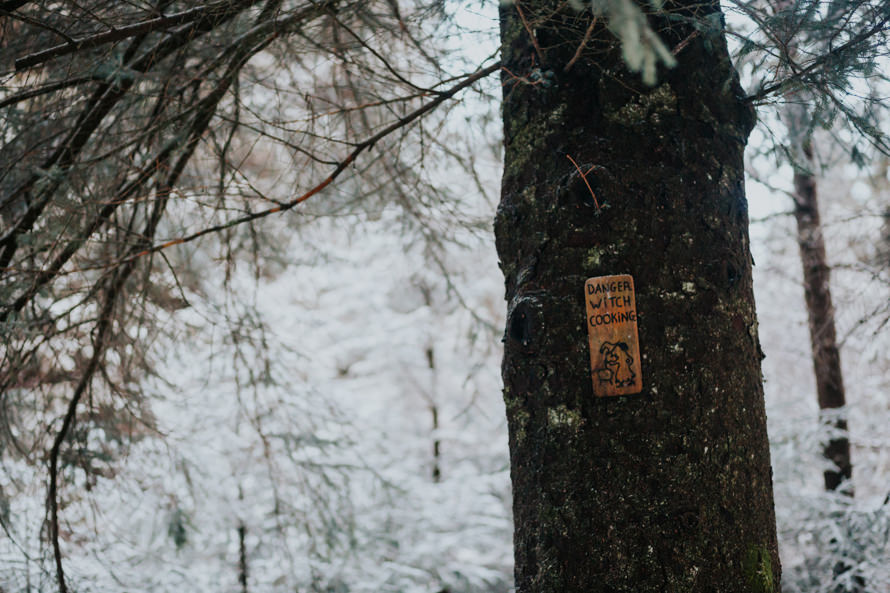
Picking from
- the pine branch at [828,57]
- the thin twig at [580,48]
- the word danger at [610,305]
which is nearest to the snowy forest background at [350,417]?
the word danger at [610,305]

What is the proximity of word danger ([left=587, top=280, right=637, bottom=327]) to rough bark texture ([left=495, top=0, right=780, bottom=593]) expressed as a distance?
0.02 m

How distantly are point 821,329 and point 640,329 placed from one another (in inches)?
168

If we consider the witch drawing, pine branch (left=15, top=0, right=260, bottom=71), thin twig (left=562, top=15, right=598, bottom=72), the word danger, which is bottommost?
the witch drawing

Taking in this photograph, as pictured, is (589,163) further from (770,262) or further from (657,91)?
(770,262)

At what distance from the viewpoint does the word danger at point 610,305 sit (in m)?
1.44

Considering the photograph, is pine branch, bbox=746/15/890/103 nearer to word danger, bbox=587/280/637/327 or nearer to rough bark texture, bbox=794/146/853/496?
word danger, bbox=587/280/637/327

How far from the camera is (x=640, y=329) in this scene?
143 cm

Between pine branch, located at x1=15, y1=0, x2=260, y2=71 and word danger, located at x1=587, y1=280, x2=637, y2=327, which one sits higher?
pine branch, located at x1=15, y1=0, x2=260, y2=71

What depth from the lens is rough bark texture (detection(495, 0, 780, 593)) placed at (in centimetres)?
137

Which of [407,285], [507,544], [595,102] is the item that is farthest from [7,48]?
[407,285]

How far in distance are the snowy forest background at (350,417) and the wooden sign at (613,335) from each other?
139 mm

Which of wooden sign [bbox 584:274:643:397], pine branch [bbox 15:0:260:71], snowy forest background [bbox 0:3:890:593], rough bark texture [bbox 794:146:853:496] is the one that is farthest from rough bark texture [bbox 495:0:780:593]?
rough bark texture [bbox 794:146:853:496]

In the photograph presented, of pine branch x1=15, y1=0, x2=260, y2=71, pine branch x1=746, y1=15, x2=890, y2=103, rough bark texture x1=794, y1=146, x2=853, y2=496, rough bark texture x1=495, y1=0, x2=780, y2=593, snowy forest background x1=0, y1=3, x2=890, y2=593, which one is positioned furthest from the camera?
rough bark texture x1=794, y1=146, x2=853, y2=496

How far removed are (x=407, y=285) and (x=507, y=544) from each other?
9.33ft
